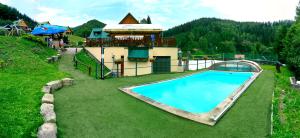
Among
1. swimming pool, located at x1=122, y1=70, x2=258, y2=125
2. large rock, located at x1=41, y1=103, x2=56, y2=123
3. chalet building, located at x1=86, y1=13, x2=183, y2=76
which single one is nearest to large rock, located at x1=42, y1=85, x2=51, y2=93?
large rock, located at x1=41, y1=103, x2=56, y2=123

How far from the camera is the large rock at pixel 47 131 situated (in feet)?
18.1

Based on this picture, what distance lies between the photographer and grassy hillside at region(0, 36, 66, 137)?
613cm

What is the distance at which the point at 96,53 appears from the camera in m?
22.6

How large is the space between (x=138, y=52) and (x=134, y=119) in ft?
46.1

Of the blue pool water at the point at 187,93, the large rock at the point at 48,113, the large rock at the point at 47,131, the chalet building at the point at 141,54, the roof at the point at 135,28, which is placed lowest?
the blue pool water at the point at 187,93

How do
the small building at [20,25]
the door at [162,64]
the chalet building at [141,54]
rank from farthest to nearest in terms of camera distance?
1. the small building at [20,25]
2. the door at [162,64]
3. the chalet building at [141,54]

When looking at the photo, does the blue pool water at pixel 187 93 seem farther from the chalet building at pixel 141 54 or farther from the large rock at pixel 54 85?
the chalet building at pixel 141 54

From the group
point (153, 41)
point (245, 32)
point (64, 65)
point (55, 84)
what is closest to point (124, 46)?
point (153, 41)

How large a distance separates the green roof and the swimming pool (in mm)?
4252

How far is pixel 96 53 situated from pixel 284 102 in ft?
51.8

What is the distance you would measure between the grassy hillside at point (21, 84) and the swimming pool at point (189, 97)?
3734 millimetres

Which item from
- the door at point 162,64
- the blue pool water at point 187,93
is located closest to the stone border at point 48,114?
the blue pool water at point 187,93

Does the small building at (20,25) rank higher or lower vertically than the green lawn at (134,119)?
higher

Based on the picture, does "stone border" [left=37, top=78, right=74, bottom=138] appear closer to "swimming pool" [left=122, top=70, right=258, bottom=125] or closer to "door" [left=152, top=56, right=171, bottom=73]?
"swimming pool" [left=122, top=70, right=258, bottom=125]
